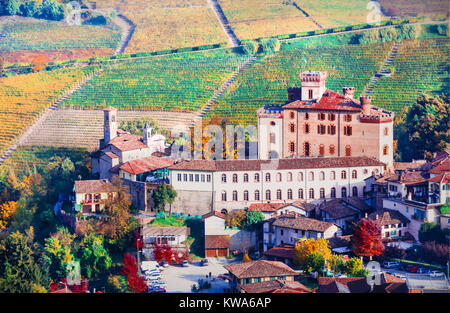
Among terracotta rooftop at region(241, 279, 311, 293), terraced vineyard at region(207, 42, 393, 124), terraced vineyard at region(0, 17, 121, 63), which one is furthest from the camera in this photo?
terraced vineyard at region(0, 17, 121, 63)

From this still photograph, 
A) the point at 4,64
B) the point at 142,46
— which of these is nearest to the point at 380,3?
the point at 142,46

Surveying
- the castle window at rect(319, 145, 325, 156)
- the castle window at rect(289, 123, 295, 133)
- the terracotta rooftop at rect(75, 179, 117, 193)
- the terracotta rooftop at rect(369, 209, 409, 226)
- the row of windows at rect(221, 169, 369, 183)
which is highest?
the castle window at rect(289, 123, 295, 133)

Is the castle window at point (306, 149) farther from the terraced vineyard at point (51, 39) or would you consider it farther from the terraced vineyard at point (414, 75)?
the terraced vineyard at point (51, 39)

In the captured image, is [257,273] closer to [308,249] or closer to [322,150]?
[308,249]

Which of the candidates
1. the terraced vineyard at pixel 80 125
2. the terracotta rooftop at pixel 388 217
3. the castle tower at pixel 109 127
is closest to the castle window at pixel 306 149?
the terracotta rooftop at pixel 388 217

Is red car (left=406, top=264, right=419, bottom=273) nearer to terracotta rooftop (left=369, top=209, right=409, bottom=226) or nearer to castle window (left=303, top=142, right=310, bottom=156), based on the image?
terracotta rooftop (left=369, top=209, right=409, bottom=226)

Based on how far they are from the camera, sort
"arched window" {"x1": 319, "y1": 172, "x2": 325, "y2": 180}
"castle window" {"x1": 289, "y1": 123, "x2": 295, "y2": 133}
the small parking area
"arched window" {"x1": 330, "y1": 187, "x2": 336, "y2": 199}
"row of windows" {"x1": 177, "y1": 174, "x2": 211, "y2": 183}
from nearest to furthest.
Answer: the small parking area < "row of windows" {"x1": 177, "y1": 174, "x2": 211, "y2": 183} < "arched window" {"x1": 319, "y1": 172, "x2": 325, "y2": 180} < "arched window" {"x1": 330, "y1": 187, "x2": 336, "y2": 199} < "castle window" {"x1": 289, "y1": 123, "x2": 295, "y2": 133}

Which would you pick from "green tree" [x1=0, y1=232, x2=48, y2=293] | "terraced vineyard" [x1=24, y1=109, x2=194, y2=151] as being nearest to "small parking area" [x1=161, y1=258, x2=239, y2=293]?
"green tree" [x1=0, y1=232, x2=48, y2=293]
